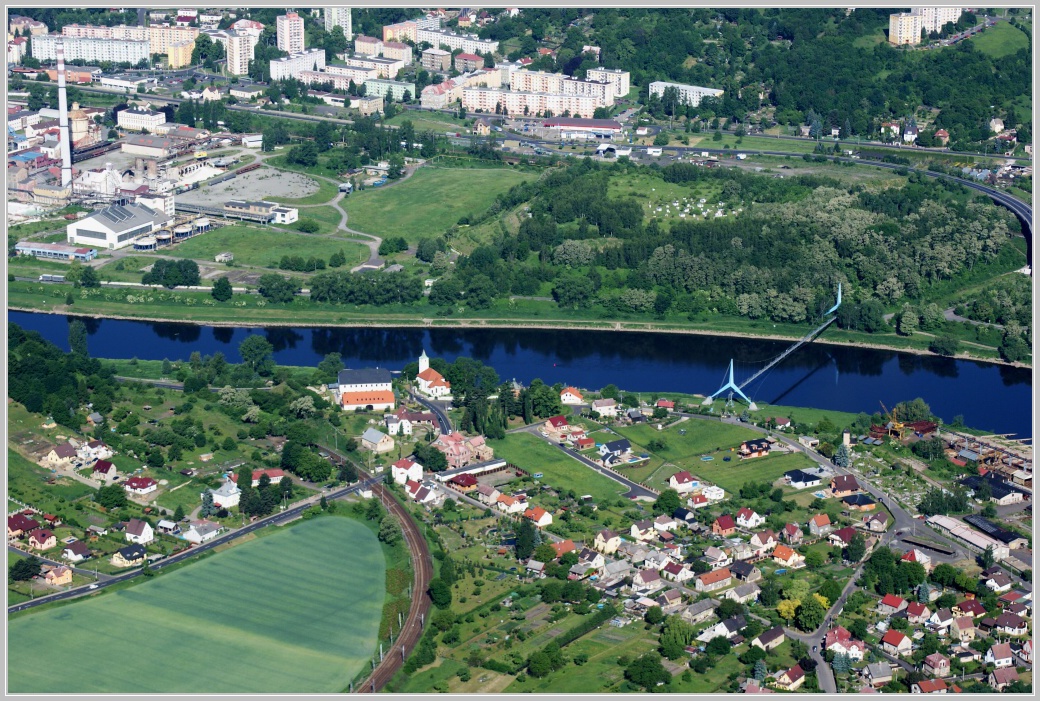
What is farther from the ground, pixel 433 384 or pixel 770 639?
pixel 433 384

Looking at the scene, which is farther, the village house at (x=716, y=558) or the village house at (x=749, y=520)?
the village house at (x=749, y=520)

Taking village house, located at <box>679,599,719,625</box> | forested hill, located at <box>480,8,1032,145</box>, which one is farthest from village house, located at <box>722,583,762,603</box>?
forested hill, located at <box>480,8,1032,145</box>

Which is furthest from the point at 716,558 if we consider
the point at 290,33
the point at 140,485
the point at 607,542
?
the point at 290,33

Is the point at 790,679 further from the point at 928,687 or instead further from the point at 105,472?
the point at 105,472

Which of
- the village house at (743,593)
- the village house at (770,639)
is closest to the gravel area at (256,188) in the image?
the village house at (743,593)

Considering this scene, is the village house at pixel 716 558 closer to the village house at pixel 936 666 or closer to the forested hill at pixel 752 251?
the village house at pixel 936 666

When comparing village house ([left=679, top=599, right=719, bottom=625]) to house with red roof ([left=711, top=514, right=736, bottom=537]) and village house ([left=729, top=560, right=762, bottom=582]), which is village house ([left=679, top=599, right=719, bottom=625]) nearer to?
village house ([left=729, top=560, right=762, bottom=582])
